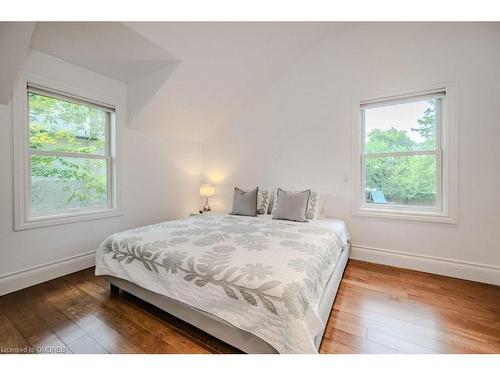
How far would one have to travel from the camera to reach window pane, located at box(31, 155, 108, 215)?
2312 mm

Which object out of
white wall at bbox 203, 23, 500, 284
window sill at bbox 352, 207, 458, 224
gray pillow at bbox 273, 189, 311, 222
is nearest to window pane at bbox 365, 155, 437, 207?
window sill at bbox 352, 207, 458, 224

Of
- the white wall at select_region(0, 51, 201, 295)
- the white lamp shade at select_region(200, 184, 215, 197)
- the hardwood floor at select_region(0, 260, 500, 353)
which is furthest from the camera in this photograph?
the white lamp shade at select_region(200, 184, 215, 197)

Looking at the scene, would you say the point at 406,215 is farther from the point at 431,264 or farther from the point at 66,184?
the point at 66,184

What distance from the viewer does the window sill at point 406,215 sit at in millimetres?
2404

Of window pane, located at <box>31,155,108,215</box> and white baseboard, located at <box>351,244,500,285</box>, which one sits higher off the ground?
window pane, located at <box>31,155,108,215</box>

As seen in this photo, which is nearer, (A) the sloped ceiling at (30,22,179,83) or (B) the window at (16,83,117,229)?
(A) the sloped ceiling at (30,22,179,83)

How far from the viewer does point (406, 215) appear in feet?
8.44

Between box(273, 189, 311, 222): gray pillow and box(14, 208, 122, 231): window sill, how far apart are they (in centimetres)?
219

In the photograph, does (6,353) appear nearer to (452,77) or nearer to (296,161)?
(296,161)

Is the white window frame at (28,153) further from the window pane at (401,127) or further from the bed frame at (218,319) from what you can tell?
the window pane at (401,127)

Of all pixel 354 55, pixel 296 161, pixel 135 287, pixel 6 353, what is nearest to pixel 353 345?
pixel 135 287

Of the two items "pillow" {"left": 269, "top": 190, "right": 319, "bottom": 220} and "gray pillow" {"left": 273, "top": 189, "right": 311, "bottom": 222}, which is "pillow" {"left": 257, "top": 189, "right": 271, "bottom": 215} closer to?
"gray pillow" {"left": 273, "top": 189, "right": 311, "bottom": 222}

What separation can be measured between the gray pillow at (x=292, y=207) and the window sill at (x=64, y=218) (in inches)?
86.3

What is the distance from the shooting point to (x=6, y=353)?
49.8 inches
